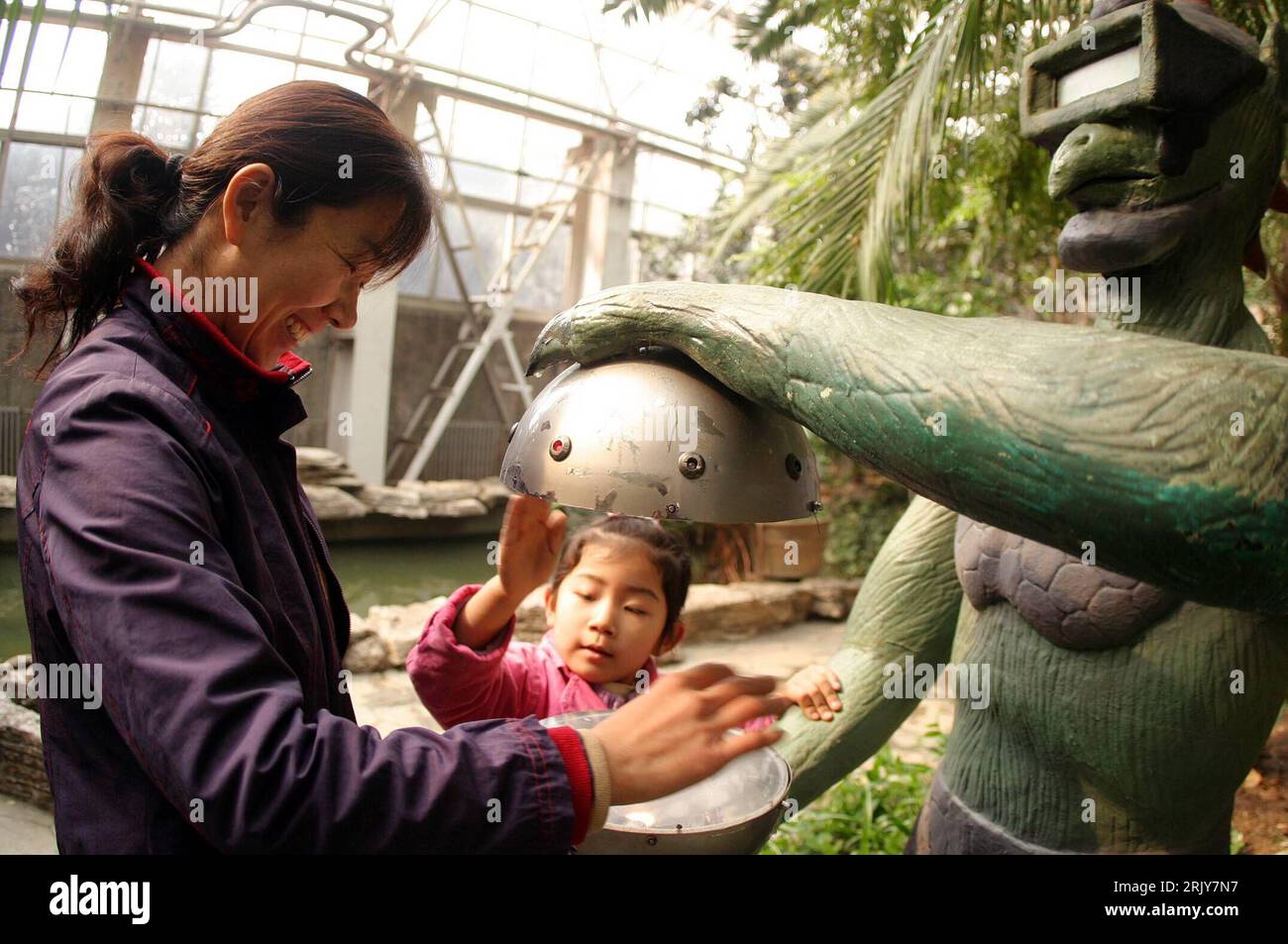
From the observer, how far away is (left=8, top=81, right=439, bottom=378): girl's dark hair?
98cm

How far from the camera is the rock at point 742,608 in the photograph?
20.5ft

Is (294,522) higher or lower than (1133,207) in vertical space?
lower

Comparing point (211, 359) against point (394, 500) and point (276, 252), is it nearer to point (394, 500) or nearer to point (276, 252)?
point (276, 252)

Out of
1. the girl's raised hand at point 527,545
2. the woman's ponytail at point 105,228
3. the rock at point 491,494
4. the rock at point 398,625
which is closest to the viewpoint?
the woman's ponytail at point 105,228

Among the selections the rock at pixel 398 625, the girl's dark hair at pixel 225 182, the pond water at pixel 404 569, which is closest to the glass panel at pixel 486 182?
the pond water at pixel 404 569

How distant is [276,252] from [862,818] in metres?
2.80

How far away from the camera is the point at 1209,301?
50.5 inches

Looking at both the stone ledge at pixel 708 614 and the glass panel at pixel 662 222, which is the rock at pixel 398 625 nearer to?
the stone ledge at pixel 708 614

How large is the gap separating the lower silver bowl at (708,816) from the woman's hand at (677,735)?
10cm

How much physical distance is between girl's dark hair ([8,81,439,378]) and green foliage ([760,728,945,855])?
239 cm

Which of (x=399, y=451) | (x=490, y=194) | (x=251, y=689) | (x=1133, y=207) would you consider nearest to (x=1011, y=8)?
(x=1133, y=207)

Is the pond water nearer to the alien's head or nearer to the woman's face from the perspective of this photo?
the woman's face
